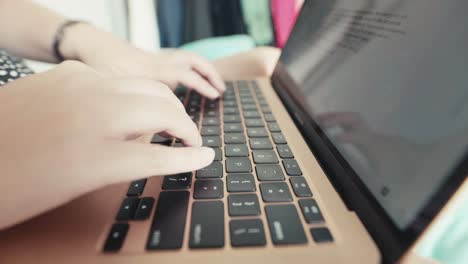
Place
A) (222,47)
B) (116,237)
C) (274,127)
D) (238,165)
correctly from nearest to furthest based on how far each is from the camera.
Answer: (116,237), (238,165), (274,127), (222,47)

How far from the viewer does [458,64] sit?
238 mm

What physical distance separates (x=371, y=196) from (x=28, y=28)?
23.5 inches

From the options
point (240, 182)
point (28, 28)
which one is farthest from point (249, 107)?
point (28, 28)

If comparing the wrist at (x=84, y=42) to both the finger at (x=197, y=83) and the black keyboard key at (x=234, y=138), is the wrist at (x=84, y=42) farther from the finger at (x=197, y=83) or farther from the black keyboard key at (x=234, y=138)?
the black keyboard key at (x=234, y=138)

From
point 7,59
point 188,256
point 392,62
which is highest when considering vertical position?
point 7,59

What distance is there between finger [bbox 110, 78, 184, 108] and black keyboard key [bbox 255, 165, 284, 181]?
97 millimetres

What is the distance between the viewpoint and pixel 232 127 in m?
0.44

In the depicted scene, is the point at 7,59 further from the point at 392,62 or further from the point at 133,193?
the point at 392,62

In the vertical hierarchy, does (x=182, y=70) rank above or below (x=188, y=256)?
above

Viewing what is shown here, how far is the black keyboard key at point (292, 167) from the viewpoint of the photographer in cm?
32

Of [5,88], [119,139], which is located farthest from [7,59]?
[119,139]

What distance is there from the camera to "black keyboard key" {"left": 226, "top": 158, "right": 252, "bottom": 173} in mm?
323

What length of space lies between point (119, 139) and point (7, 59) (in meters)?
0.35

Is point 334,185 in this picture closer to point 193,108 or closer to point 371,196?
point 371,196
